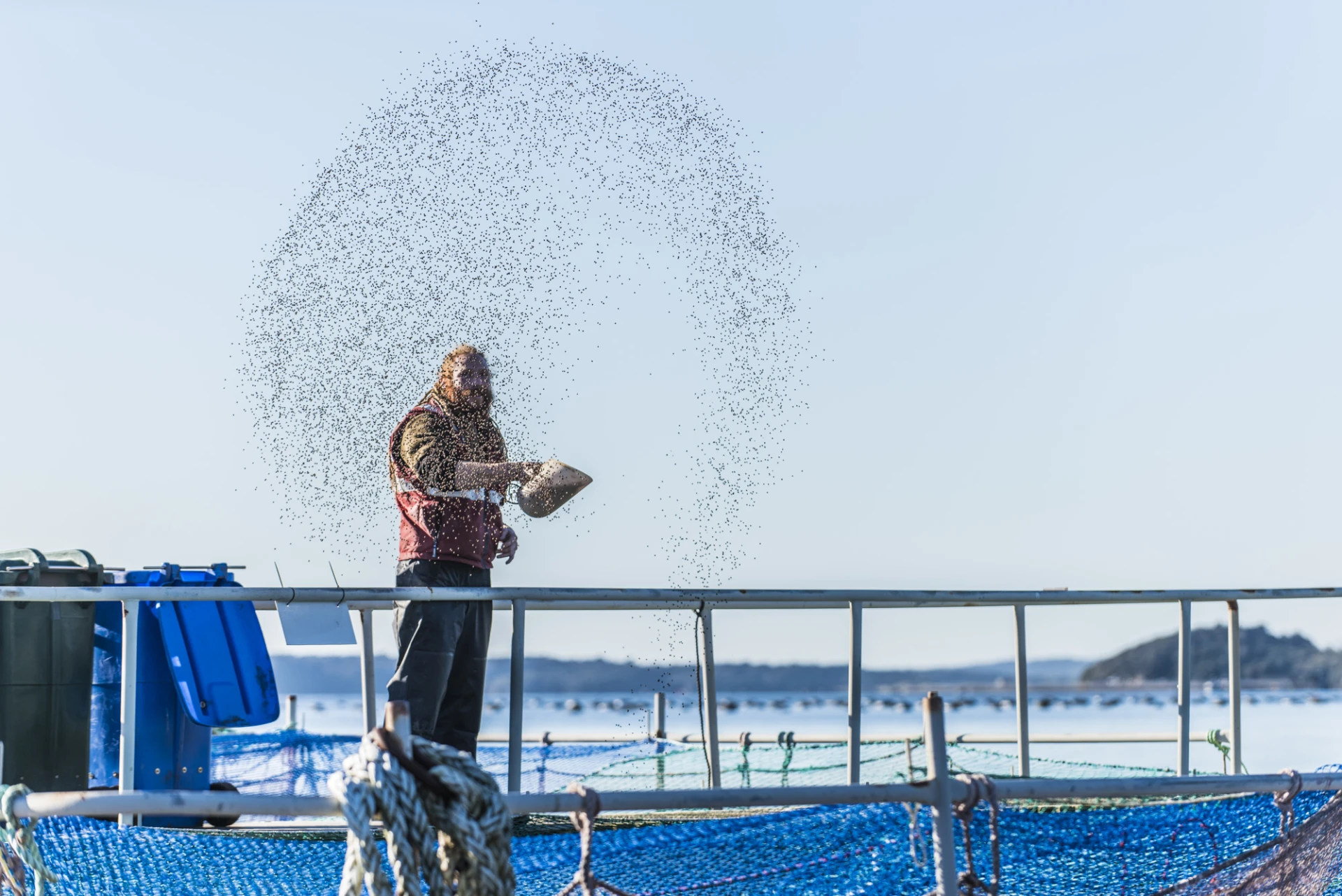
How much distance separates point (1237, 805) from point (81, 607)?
14.7 feet

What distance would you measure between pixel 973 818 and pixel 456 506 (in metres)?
3.29

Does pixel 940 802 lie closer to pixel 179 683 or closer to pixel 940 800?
pixel 940 800

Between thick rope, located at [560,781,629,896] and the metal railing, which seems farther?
the metal railing

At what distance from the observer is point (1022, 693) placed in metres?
7.26

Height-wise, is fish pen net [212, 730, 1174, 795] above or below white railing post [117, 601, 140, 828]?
below

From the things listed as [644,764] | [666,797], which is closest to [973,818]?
[666,797]

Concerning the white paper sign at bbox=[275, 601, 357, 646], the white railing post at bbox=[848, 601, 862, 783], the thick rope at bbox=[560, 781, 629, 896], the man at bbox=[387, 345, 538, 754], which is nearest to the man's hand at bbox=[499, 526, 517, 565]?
the man at bbox=[387, 345, 538, 754]

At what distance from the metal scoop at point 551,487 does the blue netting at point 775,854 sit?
199 centimetres

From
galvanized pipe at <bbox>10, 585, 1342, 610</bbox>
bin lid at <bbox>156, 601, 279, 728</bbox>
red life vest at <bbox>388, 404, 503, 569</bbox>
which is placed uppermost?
red life vest at <bbox>388, 404, 503, 569</bbox>

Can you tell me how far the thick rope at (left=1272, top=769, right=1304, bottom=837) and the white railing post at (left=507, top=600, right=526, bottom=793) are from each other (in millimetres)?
2411

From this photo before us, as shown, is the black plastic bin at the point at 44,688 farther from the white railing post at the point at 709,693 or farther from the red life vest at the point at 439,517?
the white railing post at the point at 709,693

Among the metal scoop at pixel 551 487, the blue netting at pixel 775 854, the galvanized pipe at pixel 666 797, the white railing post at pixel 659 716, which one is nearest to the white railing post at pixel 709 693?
the metal scoop at pixel 551 487

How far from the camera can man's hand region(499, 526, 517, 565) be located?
7281 mm

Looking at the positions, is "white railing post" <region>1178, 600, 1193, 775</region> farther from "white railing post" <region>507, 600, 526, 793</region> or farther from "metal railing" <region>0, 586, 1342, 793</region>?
"white railing post" <region>507, 600, 526, 793</region>
